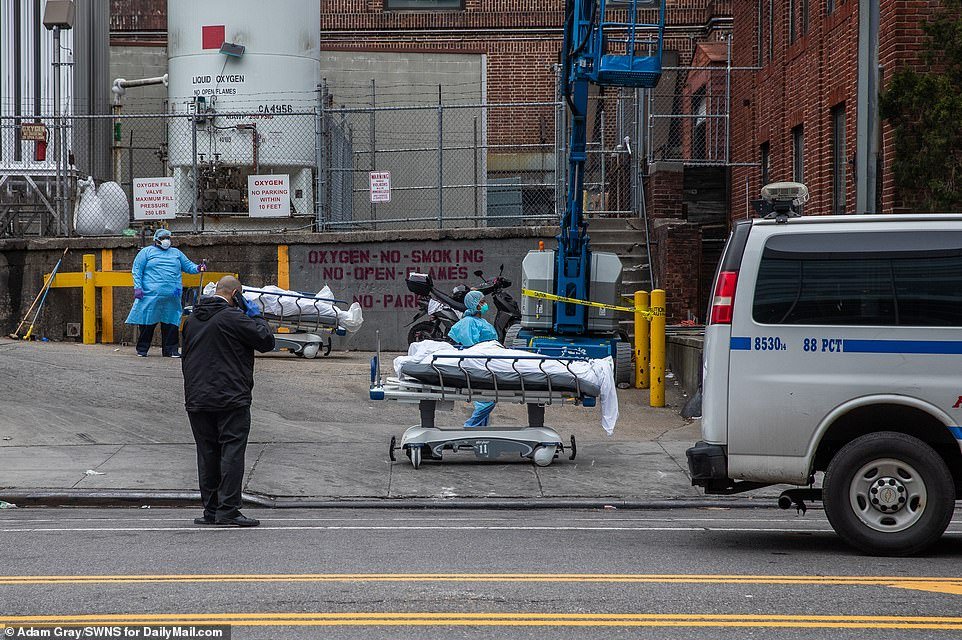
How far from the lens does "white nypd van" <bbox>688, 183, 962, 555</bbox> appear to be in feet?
26.5

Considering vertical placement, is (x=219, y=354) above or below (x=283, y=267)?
below

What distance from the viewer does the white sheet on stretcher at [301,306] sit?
62.7 feet

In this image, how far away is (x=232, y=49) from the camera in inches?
901

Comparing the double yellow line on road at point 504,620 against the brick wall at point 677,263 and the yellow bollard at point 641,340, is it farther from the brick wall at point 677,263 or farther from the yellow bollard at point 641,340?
the brick wall at point 677,263

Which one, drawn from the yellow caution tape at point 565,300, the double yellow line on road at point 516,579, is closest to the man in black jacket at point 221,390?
the double yellow line on road at point 516,579

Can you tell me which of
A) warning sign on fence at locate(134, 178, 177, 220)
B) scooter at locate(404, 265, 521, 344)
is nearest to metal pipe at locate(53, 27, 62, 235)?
warning sign on fence at locate(134, 178, 177, 220)

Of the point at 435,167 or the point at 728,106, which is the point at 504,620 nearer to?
the point at 728,106

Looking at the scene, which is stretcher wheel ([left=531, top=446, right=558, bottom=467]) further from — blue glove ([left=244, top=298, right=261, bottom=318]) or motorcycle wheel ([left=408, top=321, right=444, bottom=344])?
blue glove ([left=244, top=298, right=261, bottom=318])

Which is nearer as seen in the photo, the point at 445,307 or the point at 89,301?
the point at 445,307

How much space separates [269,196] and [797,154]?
350 inches

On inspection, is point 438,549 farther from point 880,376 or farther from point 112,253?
point 112,253

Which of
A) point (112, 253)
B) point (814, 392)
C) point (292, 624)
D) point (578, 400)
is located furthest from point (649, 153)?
point (292, 624)

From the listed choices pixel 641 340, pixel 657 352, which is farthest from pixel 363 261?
pixel 657 352

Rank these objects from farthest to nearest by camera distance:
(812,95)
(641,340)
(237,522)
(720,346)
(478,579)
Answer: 1. (812,95)
2. (641,340)
3. (237,522)
4. (720,346)
5. (478,579)
